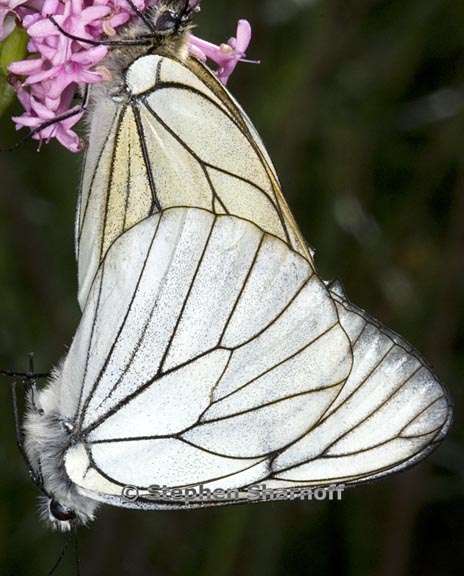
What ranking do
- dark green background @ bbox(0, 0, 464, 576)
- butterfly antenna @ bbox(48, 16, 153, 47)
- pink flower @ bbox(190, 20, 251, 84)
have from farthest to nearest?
dark green background @ bbox(0, 0, 464, 576), pink flower @ bbox(190, 20, 251, 84), butterfly antenna @ bbox(48, 16, 153, 47)

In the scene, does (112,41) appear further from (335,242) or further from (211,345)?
(335,242)

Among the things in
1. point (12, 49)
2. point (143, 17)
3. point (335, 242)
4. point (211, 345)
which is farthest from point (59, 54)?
point (335, 242)

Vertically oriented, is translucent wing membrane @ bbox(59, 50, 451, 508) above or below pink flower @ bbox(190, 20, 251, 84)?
below

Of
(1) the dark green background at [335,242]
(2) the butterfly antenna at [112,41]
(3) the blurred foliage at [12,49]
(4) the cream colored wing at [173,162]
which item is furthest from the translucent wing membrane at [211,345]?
(1) the dark green background at [335,242]

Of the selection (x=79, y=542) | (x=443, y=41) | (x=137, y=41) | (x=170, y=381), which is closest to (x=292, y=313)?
(x=170, y=381)

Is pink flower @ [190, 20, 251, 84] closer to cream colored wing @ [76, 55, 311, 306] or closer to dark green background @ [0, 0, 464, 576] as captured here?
cream colored wing @ [76, 55, 311, 306]

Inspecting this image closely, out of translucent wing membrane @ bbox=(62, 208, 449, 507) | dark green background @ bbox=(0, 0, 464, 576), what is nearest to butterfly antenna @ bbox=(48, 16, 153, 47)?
translucent wing membrane @ bbox=(62, 208, 449, 507)
